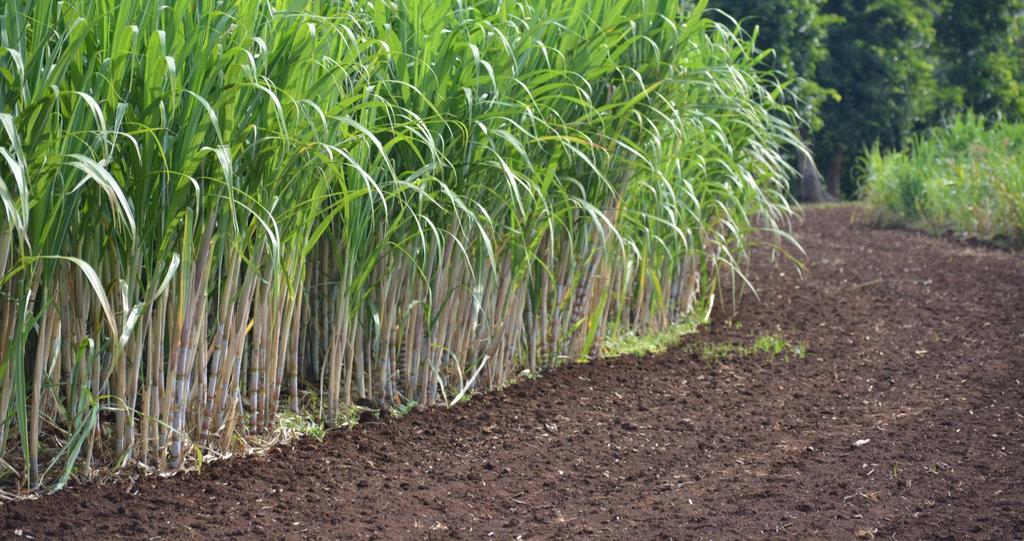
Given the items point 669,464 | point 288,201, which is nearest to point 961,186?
point 669,464

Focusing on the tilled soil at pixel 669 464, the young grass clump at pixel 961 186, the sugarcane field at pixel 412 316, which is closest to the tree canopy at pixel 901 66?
the young grass clump at pixel 961 186

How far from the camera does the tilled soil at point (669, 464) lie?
8.20 ft

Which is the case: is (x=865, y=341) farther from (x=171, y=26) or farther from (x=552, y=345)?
(x=171, y=26)

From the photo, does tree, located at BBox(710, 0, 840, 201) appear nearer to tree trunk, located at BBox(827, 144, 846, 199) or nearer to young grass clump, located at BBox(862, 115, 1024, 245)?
tree trunk, located at BBox(827, 144, 846, 199)

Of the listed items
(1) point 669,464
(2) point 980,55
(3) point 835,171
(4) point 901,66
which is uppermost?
(2) point 980,55

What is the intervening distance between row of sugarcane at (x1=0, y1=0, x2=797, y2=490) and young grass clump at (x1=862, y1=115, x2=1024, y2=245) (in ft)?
14.5

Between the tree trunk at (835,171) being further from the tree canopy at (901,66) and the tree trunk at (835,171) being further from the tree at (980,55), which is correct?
the tree at (980,55)

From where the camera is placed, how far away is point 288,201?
268cm

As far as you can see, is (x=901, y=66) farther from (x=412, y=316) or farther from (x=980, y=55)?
(x=412, y=316)

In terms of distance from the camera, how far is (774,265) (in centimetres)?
662

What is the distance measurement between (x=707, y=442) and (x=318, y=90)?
156 centimetres

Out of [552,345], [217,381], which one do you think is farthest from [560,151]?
[217,381]

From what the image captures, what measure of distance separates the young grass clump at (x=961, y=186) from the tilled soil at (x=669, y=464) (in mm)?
3227

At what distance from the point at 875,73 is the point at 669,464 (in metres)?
11.2
